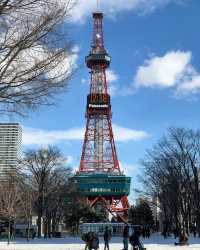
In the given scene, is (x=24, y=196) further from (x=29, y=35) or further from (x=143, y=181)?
(x=29, y=35)

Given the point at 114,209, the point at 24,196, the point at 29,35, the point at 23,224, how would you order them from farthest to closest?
the point at 114,209, the point at 23,224, the point at 24,196, the point at 29,35

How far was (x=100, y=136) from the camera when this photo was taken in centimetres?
9988

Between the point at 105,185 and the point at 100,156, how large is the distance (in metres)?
6.55

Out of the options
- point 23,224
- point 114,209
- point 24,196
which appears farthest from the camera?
point 114,209

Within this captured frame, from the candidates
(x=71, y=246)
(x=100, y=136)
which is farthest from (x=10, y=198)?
(x=100, y=136)

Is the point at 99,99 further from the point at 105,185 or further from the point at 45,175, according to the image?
the point at 45,175

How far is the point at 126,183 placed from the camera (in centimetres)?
10462

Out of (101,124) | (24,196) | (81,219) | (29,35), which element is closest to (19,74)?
(29,35)

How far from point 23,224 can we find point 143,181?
26.3 meters

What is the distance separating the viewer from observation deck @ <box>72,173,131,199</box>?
103m

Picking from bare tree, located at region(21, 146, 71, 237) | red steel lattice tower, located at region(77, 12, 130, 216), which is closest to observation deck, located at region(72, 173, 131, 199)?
red steel lattice tower, located at region(77, 12, 130, 216)

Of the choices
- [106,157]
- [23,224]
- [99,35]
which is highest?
[99,35]

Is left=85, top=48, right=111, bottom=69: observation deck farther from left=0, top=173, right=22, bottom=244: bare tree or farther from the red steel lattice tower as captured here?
left=0, top=173, right=22, bottom=244: bare tree

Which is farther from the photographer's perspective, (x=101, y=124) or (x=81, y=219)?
(x=101, y=124)
